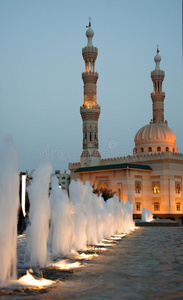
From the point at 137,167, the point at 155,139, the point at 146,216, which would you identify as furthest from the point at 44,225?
the point at 155,139

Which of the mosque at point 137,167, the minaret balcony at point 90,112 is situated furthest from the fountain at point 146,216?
the minaret balcony at point 90,112

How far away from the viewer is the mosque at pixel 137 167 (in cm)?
4138

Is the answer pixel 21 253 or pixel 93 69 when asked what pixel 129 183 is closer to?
pixel 93 69

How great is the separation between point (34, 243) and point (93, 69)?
39148 mm

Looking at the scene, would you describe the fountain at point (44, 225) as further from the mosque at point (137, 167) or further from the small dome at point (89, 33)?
the small dome at point (89, 33)

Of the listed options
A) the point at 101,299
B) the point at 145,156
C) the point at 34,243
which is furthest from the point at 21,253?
the point at 145,156

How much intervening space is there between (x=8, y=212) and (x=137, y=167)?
34.9 meters

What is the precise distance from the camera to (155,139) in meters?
48.3

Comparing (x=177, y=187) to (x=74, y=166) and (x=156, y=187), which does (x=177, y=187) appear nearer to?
(x=156, y=187)

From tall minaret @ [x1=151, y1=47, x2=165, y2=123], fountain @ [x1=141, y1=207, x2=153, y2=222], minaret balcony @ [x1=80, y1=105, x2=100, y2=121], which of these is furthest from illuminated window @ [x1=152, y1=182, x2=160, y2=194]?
tall minaret @ [x1=151, y1=47, x2=165, y2=123]

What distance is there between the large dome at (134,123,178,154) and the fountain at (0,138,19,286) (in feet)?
137

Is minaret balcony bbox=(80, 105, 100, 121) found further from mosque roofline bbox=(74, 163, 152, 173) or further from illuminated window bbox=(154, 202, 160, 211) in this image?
illuminated window bbox=(154, 202, 160, 211)

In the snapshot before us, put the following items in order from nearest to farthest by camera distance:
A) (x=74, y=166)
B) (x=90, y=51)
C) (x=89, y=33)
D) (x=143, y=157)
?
1. (x=143, y=157)
2. (x=90, y=51)
3. (x=89, y=33)
4. (x=74, y=166)

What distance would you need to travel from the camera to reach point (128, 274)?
820cm
